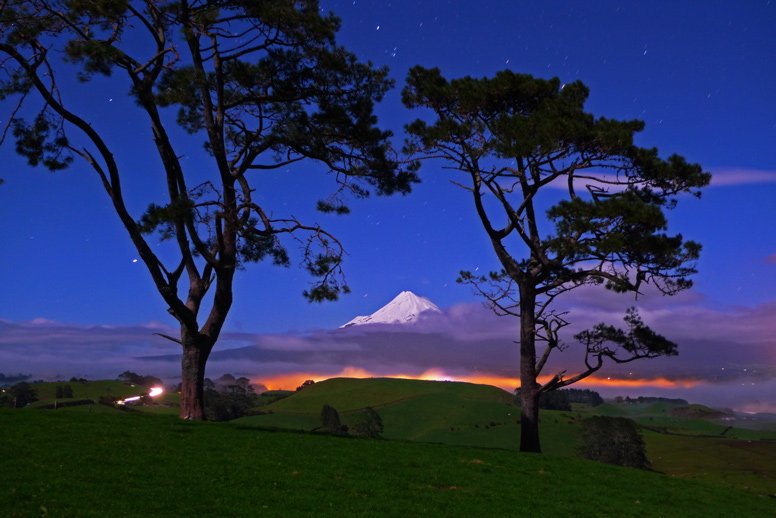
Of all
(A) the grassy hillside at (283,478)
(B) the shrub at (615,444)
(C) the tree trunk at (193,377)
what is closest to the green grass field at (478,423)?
(B) the shrub at (615,444)

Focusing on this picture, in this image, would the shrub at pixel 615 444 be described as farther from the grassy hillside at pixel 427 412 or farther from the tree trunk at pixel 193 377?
the tree trunk at pixel 193 377

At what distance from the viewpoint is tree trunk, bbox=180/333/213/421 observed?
31.2 m

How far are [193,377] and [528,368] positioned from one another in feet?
57.1

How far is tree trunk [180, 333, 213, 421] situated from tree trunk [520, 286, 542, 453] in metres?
16.6

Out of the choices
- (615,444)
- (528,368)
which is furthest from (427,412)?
(528,368)

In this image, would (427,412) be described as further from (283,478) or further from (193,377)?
(283,478)

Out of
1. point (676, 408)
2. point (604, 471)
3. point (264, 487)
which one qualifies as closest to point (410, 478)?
point (264, 487)

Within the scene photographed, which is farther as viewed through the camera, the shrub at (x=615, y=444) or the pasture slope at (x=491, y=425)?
the pasture slope at (x=491, y=425)

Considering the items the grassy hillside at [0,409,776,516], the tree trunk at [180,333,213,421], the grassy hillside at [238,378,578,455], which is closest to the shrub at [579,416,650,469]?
the grassy hillside at [238,378,578,455]

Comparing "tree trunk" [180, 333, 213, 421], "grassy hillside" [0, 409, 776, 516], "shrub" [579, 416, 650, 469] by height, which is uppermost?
"tree trunk" [180, 333, 213, 421]

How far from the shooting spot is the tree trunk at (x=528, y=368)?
3475 centimetres

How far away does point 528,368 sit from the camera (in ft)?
116

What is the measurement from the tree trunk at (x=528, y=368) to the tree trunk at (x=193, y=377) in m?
16.6

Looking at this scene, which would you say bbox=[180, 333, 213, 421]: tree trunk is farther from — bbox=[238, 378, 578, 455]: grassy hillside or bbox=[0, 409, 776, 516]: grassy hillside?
bbox=[238, 378, 578, 455]: grassy hillside
